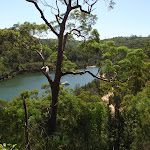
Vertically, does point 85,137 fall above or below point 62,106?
below

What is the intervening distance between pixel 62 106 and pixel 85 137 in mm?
1108

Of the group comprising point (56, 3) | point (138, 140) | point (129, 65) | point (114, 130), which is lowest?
point (138, 140)

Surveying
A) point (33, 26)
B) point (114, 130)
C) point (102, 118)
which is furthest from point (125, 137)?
point (33, 26)

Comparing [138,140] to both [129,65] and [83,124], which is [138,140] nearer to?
[83,124]

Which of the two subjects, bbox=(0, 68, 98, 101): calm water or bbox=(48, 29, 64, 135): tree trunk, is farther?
bbox=(0, 68, 98, 101): calm water

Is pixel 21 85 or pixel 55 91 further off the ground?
pixel 55 91

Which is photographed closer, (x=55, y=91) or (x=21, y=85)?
(x=55, y=91)

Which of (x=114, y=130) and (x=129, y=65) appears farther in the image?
(x=129, y=65)

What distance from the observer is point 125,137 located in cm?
379

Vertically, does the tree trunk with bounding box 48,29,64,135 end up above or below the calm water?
above

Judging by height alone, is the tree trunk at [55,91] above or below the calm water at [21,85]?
above

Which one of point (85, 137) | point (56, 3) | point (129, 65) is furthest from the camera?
point (129, 65)

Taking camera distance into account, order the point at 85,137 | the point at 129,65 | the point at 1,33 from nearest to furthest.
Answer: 1. the point at 85,137
2. the point at 1,33
3. the point at 129,65

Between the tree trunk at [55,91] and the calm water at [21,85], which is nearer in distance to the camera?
the tree trunk at [55,91]
